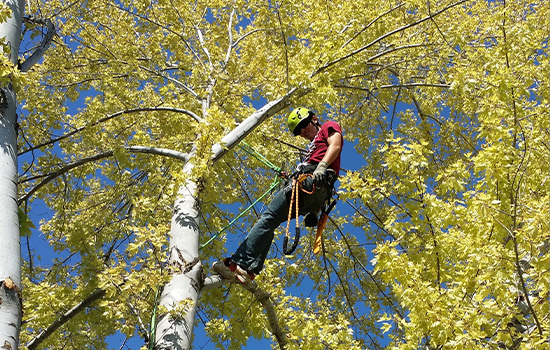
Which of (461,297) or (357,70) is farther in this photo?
(357,70)

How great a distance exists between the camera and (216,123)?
4.38 metres

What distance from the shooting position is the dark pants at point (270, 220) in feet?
15.3

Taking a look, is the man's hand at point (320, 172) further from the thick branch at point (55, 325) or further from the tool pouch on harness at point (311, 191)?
the thick branch at point (55, 325)

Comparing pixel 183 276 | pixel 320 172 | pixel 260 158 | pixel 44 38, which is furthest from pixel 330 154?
pixel 44 38

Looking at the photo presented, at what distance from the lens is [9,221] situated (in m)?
2.87

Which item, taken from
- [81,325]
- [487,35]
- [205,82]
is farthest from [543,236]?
[81,325]

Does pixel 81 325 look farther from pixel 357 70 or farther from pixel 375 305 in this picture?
pixel 357 70

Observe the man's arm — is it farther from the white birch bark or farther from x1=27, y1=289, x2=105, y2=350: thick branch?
x1=27, y1=289, x2=105, y2=350: thick branch

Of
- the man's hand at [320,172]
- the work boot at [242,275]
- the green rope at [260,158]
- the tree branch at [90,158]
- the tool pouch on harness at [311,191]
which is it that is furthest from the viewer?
the tree branch at [90,158]

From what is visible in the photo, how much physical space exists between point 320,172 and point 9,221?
265 centimetres

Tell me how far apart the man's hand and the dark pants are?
0.12 meters

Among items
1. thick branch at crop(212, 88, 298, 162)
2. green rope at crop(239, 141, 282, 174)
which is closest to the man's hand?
green rope at crop(239, 141, 282, 174)

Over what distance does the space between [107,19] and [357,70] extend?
15.8 ft

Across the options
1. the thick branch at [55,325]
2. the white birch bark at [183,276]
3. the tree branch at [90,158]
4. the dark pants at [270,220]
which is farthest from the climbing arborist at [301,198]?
the thick branch at [55,325]
